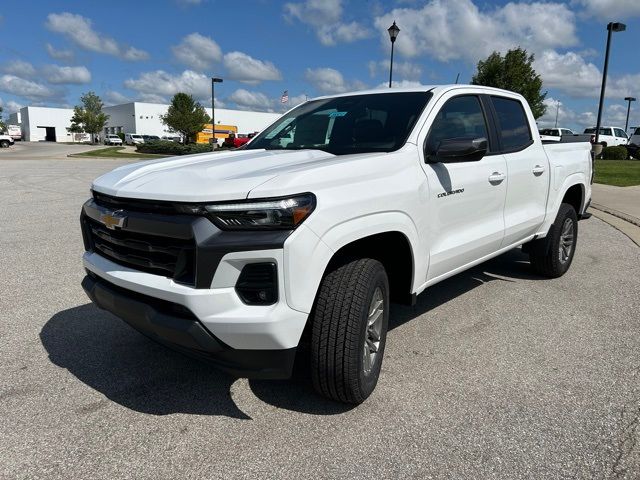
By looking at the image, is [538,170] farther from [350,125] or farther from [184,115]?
[184,115]

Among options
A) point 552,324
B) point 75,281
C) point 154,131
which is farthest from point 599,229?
point 154,131

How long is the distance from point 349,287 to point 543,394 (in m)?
1.41

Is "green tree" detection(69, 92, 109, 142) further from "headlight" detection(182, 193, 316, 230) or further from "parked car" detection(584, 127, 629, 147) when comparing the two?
"headlight" detection(182, 193, 316, 230)

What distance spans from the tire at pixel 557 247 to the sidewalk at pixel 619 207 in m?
2.53

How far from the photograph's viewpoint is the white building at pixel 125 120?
88125mm

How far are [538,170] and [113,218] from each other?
3.64 m

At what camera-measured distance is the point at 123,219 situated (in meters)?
2.59

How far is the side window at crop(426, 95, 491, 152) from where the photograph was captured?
11.3 ft

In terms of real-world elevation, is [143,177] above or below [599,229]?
above

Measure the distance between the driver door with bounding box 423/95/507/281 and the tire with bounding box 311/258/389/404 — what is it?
77 centimetres

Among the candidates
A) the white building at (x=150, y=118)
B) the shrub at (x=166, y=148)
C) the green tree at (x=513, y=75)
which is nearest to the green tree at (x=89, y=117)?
the white building at (x=150, y=118)

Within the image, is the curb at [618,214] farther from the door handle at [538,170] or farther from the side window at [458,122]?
the side window at [458,122]

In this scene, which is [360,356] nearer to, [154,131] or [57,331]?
[57,331]

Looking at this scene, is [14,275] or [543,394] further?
[14,275]
